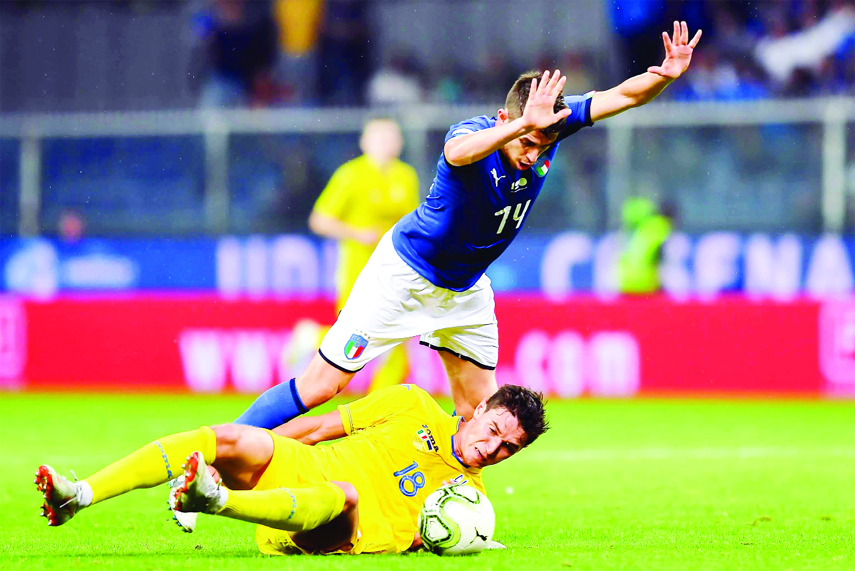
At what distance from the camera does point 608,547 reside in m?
5.37

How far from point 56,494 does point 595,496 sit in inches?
138

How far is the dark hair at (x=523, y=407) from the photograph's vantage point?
499 cm

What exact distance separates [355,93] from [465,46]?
5.22ft

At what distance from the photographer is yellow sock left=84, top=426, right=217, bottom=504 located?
4.67 m

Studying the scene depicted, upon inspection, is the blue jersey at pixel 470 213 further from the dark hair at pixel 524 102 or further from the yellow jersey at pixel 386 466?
the yellow jersey at pixel 386 466

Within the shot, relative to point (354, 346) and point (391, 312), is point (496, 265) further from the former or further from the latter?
point (354, 346)

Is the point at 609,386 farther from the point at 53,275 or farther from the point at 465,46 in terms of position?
the point at 53,275

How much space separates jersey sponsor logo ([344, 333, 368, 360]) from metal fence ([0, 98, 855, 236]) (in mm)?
8900

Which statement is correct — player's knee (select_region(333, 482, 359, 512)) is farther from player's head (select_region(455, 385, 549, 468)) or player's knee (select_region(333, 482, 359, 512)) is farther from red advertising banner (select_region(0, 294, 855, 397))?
red advertising banner (select_region(0, 294, 855, 397))

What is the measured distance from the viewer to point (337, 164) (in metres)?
15.4

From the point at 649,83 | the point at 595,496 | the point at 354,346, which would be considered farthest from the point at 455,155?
the point at 595,496

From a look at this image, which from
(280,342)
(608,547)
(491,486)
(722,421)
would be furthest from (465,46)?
(608,547)

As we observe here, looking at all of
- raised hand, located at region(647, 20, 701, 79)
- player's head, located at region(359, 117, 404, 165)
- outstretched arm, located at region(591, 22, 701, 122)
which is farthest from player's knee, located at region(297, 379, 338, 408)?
player's head, located at region(359, 117, 404, 165)

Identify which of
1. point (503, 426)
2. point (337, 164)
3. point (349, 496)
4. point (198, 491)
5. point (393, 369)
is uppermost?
point (337, 164)
